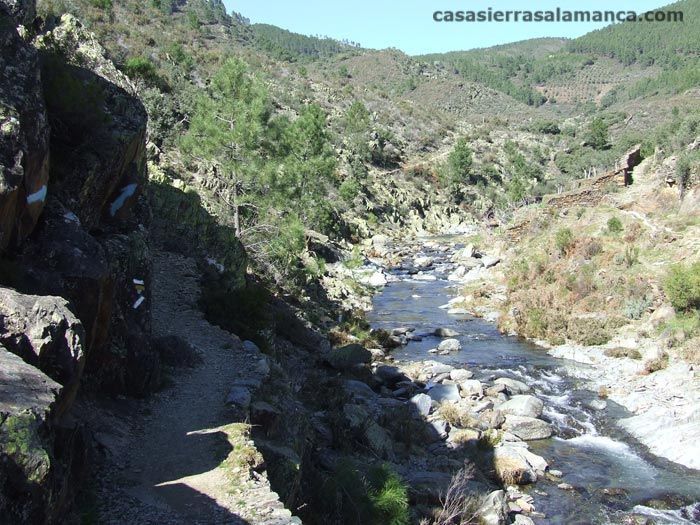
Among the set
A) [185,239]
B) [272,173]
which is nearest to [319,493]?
[185,239]

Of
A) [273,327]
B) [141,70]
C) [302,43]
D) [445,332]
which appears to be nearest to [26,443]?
[273,327]

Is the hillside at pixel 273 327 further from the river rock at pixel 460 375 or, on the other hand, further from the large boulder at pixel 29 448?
the river rock at pixel 460 375

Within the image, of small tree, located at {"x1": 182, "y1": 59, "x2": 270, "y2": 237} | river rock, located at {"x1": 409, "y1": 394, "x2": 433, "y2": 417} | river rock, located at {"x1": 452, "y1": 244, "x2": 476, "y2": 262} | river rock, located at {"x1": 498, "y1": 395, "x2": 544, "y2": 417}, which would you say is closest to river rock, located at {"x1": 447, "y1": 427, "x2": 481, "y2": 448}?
river rock, located at {"x1": 409, "y1": 394, "x2": 433, "y2": 417}

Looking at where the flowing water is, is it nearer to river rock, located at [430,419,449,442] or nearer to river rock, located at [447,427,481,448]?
river rock, located at [447,427,481,448]

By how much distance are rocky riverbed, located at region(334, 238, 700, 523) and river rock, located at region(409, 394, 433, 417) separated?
24 mm

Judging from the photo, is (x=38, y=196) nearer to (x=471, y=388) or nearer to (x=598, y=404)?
(x=471, y=388)

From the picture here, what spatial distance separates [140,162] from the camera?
9820 millimetres

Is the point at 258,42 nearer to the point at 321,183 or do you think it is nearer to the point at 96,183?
the point at 321,183

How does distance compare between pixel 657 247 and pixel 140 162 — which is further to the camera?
pixel 657 247

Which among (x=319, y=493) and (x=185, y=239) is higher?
(x=185, y=239)

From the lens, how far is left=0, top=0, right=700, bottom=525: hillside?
5.63 metres

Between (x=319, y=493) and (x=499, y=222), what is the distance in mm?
41212

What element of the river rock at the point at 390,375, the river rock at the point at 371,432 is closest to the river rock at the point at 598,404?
the river rock at the point at 390,375

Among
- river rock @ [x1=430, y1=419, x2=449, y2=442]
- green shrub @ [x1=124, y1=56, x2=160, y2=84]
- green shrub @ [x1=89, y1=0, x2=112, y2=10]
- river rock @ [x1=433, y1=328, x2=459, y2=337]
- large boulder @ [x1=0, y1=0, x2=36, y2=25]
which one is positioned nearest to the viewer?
large boulder @ [x1=0, y1=0, x2=36, y2=25]
